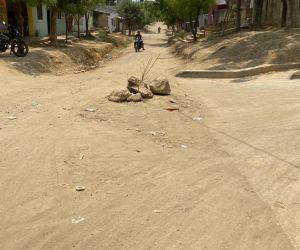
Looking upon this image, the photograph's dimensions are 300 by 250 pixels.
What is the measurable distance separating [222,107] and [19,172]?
5179 mm

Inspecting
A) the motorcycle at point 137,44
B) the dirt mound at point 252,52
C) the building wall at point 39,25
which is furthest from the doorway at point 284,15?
the building wall at point 39,25

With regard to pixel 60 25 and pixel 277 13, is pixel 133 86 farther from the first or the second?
pixel 60 25

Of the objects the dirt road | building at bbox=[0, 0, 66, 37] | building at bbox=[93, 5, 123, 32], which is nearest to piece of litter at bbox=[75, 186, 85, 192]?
the dirt road

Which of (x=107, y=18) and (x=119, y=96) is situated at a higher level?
(x=107, y=18)

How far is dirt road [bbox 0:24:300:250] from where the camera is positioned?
3.86 meters

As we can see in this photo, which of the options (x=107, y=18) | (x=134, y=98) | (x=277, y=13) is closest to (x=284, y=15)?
(x=277, y=13)

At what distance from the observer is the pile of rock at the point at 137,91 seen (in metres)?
8.57

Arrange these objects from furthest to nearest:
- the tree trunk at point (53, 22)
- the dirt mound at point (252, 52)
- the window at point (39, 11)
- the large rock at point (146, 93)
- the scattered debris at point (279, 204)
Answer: the window at point (39, 11) < the tree trunk at point (53, 22) < the dirt mound at point (252, 52) < the large rock at point (146, 93) < the scattered debris at point (279, 204)

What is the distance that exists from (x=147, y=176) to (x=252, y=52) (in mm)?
13280

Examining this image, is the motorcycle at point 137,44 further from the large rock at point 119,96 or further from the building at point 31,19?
the large rock at point 119,96

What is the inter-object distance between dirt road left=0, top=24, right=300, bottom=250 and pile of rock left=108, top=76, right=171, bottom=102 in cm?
26

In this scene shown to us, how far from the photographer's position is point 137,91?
8977mm

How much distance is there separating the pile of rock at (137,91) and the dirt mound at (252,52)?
21.4ft

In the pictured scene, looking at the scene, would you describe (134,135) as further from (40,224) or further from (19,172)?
(40,224)
